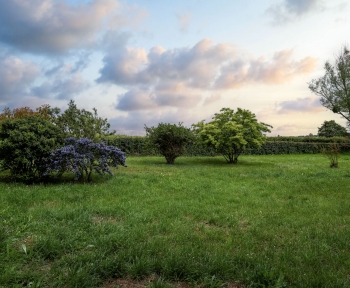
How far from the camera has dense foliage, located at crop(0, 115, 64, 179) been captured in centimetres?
824

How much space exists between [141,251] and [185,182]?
18.5ft

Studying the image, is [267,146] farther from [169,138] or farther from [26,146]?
[26,146]

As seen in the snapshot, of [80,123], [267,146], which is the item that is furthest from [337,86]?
[80,123]

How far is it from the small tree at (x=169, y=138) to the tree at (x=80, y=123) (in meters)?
5.41

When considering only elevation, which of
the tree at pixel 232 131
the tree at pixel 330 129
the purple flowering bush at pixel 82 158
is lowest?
the purple flowering bush at pixel 82 158

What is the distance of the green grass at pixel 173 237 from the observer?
304cm

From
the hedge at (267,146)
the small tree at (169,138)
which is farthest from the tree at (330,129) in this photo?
the small tree at (169,138)

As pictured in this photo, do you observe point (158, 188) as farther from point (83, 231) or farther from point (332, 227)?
point (332, 227)

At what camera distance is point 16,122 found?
8859mm

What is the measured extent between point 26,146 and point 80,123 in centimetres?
255

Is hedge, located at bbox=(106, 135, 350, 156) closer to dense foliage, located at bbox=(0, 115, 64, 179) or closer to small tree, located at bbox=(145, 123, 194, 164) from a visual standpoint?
small tree, located at bbox=(145, 123, 194, 164)

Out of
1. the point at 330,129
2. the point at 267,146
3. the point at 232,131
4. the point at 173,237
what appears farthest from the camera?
the point at 330,129

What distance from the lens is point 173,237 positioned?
4.14 metres

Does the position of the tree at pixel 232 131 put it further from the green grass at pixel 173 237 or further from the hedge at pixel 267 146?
the green grass at pixel 173 237
